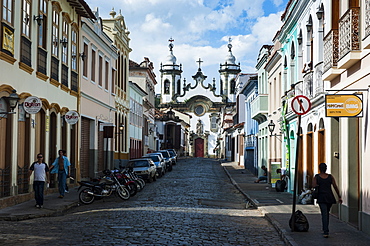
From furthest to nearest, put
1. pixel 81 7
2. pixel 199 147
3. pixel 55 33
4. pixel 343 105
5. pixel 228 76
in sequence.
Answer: pixel 228 76, pixel 199 147, pixel 81 7, pixel 55 33, pixel 343 105

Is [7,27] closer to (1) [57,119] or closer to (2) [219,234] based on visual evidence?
(1) [57,119]

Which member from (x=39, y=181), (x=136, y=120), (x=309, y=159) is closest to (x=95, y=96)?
(x=309, y=159)

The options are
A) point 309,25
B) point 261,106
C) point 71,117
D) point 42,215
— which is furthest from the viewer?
point 261,106

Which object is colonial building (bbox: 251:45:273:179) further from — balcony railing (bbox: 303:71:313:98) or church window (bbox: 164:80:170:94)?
church window (bbox: 164:80:170:94)

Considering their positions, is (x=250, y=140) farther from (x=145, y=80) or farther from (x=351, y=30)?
(x=351, y=30)

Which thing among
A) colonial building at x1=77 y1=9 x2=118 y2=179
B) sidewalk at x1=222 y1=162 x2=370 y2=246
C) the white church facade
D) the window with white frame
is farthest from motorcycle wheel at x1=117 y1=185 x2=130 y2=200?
the white church facade

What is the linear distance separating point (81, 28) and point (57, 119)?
572 centimetres

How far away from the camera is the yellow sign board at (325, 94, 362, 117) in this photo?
1209cm

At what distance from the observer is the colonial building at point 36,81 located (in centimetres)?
1719

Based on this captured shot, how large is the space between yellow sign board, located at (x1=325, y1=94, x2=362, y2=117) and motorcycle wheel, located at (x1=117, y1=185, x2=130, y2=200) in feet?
33.0

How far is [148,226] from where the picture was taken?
1327 centimetres

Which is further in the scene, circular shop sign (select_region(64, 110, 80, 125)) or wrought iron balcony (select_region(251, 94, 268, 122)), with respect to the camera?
wrought iron balcony (select_region(251, 94, 268, 122))

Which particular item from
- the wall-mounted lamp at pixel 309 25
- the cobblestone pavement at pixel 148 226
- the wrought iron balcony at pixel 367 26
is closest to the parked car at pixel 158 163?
the cobblestone pavement at pixel 148 226

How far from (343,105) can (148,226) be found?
4.89 meters
